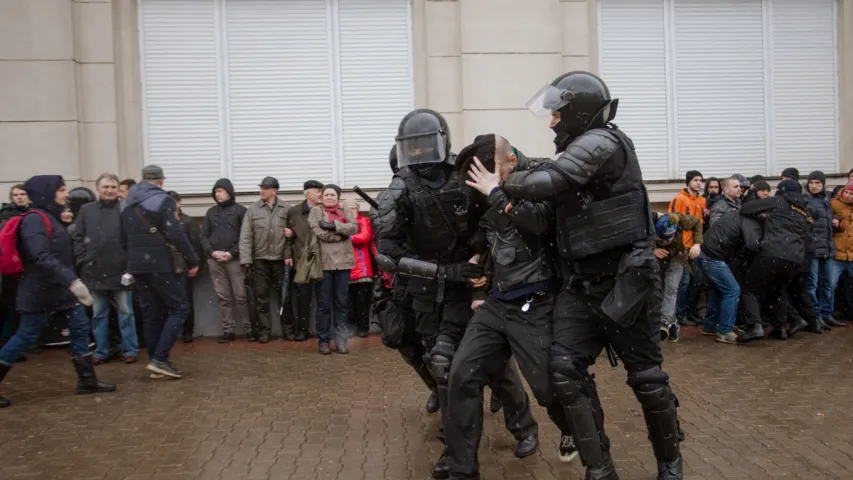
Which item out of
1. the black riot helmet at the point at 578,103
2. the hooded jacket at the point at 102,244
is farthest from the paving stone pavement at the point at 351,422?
the black riot helmet at the point at 578,103

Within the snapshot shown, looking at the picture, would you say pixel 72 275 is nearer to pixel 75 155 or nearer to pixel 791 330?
pixel 75 155

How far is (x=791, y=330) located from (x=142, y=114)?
8337mm

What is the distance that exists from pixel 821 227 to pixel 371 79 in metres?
5.93

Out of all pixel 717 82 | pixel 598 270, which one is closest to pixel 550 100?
pixel 598 270

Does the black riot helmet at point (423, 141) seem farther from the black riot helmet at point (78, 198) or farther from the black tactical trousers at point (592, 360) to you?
the black riot helmet at point (78, 198)

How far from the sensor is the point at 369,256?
10.4 m

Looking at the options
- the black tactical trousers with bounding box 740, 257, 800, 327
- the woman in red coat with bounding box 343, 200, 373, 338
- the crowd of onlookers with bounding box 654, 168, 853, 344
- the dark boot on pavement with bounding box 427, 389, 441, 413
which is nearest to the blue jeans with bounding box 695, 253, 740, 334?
the crowd of onlookers with bounding box 654, 168, 853, 344

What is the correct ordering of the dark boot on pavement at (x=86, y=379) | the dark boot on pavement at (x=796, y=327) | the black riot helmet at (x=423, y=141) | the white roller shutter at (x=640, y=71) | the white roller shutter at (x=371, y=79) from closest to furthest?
the black riot helmet at (x=423, y=141)
the dark boot on pavement at (x=86, y=379)
the dark boot on pavement at (x=796, y=327)
the white roller shutter at (x=371, y=79)
the white roller shutter at (x=640, y=71)

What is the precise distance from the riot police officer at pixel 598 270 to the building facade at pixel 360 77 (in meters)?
6.29

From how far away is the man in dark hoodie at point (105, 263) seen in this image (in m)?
9.01

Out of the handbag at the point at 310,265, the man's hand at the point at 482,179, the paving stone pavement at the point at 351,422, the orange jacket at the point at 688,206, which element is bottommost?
the paving stone pavement at the point at 351,422

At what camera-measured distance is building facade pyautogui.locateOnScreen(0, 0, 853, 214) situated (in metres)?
10.4

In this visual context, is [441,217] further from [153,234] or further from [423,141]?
[153,234]

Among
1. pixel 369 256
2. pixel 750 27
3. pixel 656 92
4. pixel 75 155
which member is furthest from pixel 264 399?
pixel 750 27
